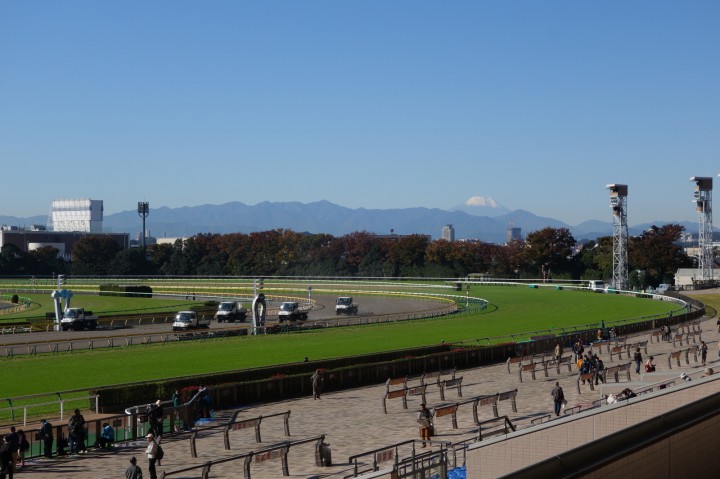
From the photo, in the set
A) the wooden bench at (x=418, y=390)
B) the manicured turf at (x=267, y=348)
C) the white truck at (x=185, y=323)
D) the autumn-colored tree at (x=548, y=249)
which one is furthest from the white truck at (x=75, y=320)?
the autumn-colored tree at (x=548, y=249)

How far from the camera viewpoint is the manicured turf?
32969 mm

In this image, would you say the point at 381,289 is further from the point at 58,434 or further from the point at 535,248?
the point at 58,434

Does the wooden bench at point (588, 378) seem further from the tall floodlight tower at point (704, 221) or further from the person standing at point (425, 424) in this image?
the tall floodlight tower at point (704, 221)

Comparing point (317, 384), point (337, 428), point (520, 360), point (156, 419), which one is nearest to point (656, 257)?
point (520, 360)

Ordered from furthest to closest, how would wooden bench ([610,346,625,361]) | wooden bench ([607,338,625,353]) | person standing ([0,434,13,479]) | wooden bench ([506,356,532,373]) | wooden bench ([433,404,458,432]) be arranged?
wooden bench ([607,338,625,353]) → wooden bench ([610,346,625,361]) → wooden bench ([506,356,532,373]) → wooden bench ([433,404,458,432]) → person standing ([0,434,13,479])

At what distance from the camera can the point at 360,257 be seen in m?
139

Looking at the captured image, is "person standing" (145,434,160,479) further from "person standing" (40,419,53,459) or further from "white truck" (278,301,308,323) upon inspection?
"white truck" (278,301,308,323)

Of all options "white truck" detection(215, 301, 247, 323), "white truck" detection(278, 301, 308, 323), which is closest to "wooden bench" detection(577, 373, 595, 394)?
"white truck" detection(278, 301, 308, 323)

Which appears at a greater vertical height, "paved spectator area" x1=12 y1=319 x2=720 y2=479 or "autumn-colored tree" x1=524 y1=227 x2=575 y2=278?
"autumn-colored tree" x1=524 y1=227 x2=575 y2=278

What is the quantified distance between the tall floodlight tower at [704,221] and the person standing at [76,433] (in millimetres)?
94132

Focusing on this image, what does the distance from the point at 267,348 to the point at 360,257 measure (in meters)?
95.8

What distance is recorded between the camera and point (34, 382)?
31.2 meters

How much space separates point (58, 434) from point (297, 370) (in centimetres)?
1309

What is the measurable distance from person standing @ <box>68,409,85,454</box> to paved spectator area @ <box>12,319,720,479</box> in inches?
10.3
